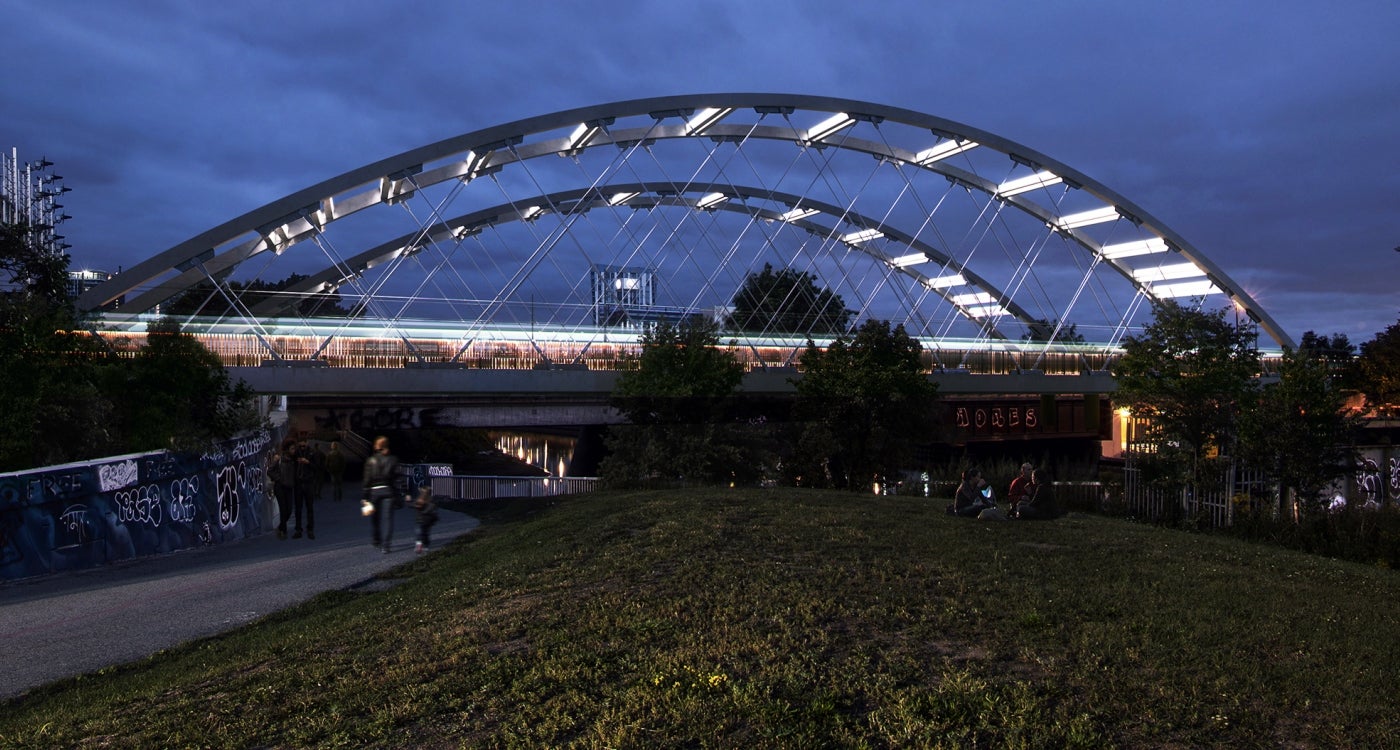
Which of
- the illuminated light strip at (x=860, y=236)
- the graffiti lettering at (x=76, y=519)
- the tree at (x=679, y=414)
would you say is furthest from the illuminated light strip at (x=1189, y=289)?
the graffiti lettering at (x=76, y=519)

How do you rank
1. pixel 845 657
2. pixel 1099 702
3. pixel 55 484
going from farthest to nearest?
pixel 55 484 < pixel 845 657 < pixel 1099 702

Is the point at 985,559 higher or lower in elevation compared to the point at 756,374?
lower

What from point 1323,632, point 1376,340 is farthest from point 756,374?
point 1376,340

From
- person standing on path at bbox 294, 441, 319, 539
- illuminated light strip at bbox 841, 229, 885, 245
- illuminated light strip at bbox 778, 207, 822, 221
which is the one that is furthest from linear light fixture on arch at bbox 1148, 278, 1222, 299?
person standing on path at bbox 294, 441, 319, 539

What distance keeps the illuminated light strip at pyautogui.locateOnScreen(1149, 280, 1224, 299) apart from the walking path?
50370 mm

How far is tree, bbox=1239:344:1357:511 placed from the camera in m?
18.9

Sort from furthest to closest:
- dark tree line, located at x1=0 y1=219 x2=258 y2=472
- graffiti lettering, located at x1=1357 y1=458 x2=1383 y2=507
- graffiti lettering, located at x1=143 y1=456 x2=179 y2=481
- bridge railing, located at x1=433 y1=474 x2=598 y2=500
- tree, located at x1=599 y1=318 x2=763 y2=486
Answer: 1. bridge railing, located at x1=433 y1=474 x2=598 y2=500
2. tree, located at x1=599 y1=318 x2=763 y2=486
3. graffiti lettering, located at x1=1357 y1=458 x2=1383 y2=507
4. dark tree line, located at x1=0 y1=219 x2=258 y2=472
5. graffiti lettering, located at x1=143 y1=456 x2=179 y2=481

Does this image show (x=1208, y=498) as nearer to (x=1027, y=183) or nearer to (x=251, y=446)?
(x=251, y=446)

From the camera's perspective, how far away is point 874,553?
1070 cm

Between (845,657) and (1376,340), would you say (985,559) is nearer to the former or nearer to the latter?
(845,657)

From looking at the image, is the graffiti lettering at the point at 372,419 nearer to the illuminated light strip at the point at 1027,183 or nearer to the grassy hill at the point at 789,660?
the grassy hill at the point at 789,660

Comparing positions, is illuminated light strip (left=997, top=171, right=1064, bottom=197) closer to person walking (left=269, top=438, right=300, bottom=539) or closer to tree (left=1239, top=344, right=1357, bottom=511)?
tree (left=1239, top=344, right=1357, bottom=511)

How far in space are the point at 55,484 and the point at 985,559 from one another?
12.7 meters

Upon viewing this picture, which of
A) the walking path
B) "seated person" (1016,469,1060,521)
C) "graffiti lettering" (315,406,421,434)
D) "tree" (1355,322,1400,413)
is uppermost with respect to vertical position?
"tree" (1355,322,1400,413)
